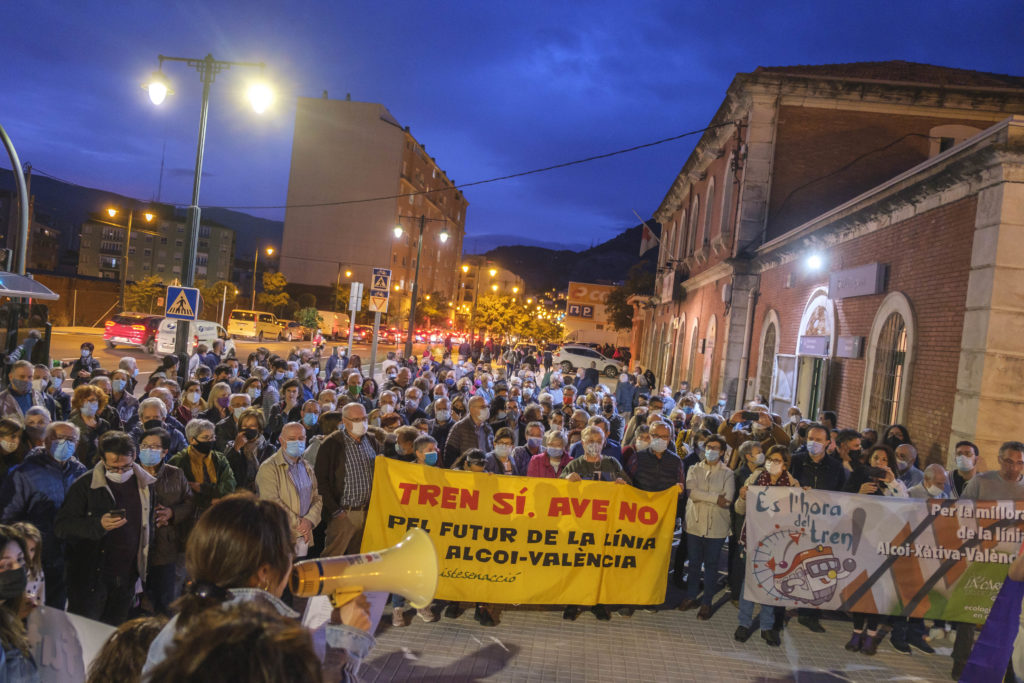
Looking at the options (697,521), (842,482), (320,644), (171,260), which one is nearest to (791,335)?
(842,482)

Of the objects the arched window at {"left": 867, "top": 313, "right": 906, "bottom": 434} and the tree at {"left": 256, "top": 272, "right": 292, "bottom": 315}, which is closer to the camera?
the arched window at {"left": 867, "top": 313, "right": 906, "bottom": 434}

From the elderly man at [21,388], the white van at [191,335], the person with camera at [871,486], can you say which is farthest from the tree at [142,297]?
the person with camera at [871,486]

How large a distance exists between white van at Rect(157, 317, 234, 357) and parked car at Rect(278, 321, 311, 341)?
74.8ft

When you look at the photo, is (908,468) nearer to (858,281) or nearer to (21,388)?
(858,281)

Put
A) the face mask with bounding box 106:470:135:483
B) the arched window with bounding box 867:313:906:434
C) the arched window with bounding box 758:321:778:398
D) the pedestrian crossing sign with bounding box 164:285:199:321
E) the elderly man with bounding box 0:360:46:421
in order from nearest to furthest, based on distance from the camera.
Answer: the face mask with bounding box 106:470:135:483 < the elderly man with bounding box 0:360:46:421 < the arched window with bounding box 867:313:906:434 < the pedestrian crossing sign with bounding box 164:285:199:321 < the arched window with bounding box 758:321:778:398

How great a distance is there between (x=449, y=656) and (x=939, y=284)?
30.2 feet

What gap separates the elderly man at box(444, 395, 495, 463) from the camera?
8883 millimetres

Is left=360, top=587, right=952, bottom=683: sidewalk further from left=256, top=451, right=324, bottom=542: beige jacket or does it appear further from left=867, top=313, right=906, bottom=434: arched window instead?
left=867, top=313, right=906, bottom=434: arched window

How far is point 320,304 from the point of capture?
7638 cm

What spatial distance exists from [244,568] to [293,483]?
13.8 ft

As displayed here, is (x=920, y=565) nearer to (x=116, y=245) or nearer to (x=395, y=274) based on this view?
(x=395, y=274)

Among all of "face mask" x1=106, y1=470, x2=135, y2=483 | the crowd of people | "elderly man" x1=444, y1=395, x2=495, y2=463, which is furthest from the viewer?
"elderly man" x1=444, y1=395, x2=495, y2=463

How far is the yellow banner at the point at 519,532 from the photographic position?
6895 mm

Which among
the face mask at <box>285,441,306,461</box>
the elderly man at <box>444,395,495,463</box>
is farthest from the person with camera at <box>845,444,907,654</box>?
the face mask at <box>285,441,306,461</box>
